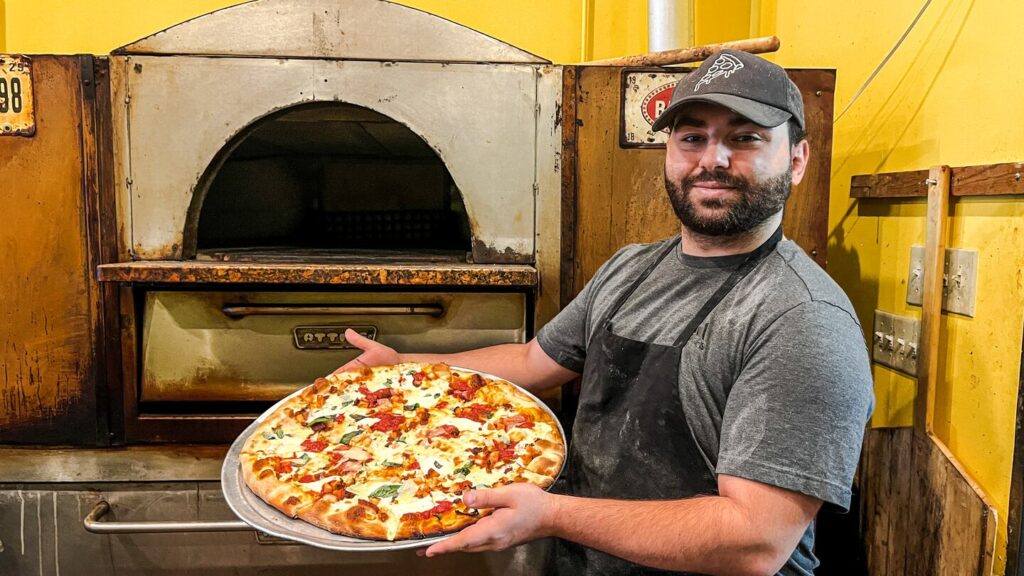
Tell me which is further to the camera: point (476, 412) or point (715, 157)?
point (476, 412)

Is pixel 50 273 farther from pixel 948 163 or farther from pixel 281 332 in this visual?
pixel 948 163

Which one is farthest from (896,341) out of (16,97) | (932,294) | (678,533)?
(16,97)

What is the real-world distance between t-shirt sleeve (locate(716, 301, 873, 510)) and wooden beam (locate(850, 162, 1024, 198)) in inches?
22.5

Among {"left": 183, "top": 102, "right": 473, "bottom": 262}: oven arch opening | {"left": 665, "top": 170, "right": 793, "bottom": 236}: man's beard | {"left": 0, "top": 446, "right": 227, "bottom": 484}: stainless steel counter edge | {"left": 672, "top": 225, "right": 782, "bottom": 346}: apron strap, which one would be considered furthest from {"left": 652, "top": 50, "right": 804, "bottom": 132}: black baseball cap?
{"left": 0, "top": 446, "right": 227, "bottom": 484}: stainless steel counter edge

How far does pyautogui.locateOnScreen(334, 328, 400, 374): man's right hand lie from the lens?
1.91 meters

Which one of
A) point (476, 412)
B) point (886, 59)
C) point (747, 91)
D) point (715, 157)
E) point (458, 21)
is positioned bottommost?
point (476, 412)

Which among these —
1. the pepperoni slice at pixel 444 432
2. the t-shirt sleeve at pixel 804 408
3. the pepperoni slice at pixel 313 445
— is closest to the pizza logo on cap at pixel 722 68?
the t-shirt sleeve at pixel 804 408

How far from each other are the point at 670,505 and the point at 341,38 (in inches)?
62.7

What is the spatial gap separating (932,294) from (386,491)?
152 cm

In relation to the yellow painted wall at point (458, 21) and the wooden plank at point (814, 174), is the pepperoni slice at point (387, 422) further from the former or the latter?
the yellow painted wall at point (458, 21)

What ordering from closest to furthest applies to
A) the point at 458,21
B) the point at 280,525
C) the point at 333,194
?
the point at 280,525, the point at 458,21, the point at 333,194

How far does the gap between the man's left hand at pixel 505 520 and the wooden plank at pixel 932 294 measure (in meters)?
1.17

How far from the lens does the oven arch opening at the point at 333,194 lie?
2732 millimetres

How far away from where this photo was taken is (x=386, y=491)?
144 centimetres
